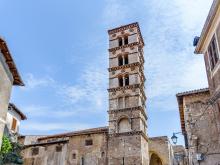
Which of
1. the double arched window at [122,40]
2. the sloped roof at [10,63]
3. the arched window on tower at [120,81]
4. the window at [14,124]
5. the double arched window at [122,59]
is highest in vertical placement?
the double arched window at [122,40]

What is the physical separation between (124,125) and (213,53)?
20.0m

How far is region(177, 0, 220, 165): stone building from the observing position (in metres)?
10.3

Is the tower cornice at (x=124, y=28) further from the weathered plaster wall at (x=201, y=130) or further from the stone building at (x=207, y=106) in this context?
the weathered plaster wall at (x=201, y=130)

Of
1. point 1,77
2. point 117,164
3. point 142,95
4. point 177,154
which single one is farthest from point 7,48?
point 177,154

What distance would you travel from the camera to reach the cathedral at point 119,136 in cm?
2833

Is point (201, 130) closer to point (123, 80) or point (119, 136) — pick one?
point (119, 136)

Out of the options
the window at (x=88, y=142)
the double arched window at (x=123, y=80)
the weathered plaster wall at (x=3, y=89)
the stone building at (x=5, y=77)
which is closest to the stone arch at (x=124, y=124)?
the window at (x=88, y=142)

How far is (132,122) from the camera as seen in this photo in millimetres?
29156

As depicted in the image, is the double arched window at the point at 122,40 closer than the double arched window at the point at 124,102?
No

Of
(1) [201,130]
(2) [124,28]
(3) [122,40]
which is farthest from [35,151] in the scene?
(1) [201,130]

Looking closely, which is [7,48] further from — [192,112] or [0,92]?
[192,112]

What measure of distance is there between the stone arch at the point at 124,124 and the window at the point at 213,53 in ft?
Result: 62.6

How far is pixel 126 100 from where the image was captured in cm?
3077

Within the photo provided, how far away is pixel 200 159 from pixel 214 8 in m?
7.88
